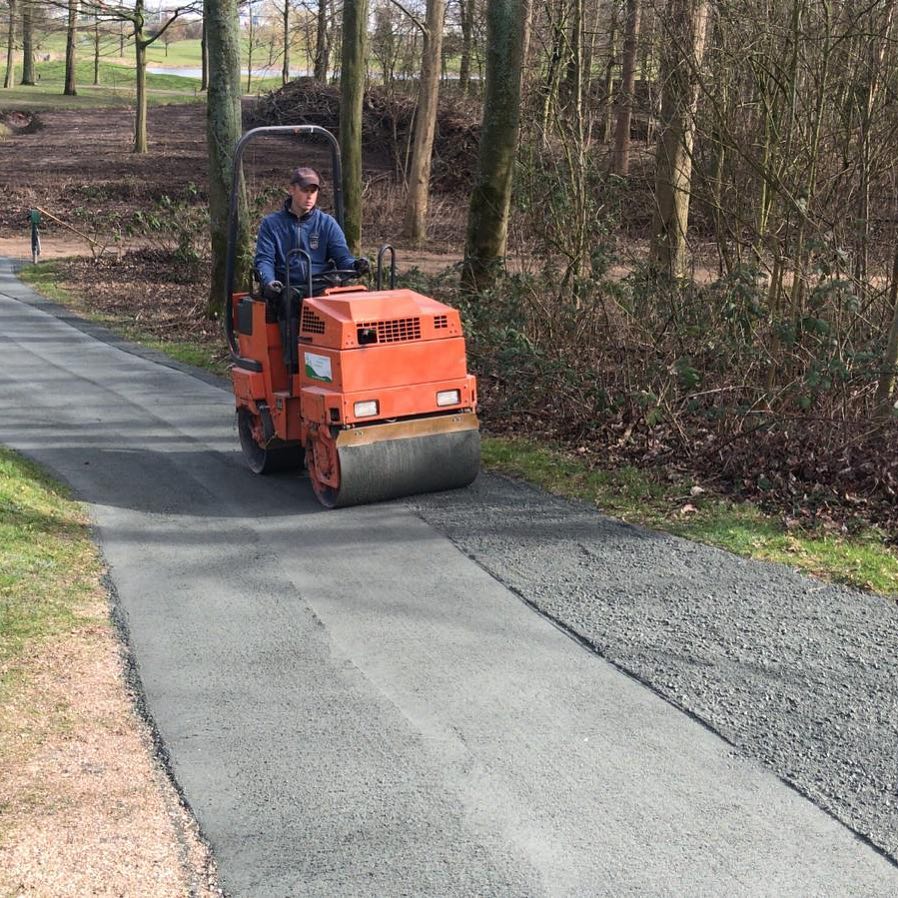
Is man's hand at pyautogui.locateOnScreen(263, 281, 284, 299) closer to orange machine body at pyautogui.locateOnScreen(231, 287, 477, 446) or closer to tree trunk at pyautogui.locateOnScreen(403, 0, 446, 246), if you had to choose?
orange machine body at pyautogui.locateOnScreen(231, 287, 477, 446)

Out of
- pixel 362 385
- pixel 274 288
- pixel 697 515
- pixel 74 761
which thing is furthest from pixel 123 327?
pixel 74 761

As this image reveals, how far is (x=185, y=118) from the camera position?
5341cm

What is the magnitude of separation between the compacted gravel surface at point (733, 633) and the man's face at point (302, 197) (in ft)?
7.71

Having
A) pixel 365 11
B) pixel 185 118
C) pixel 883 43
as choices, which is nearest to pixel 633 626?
pixel 883 43

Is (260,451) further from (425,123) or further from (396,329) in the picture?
(425,123)

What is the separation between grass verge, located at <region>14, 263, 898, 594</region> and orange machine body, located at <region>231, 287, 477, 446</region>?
4.01 ft

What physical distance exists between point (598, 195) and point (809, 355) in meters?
5.78

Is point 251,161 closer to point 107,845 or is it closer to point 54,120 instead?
point 54,120

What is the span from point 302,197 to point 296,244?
346mm

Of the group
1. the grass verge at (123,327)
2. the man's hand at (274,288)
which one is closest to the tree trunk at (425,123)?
the grass verge at (123,327)

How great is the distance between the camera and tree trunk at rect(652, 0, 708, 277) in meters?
10.2

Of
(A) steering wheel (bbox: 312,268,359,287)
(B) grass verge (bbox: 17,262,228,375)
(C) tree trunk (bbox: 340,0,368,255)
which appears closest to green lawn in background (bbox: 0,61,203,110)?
(B) grass verge (bbox: 17,262,228,375)

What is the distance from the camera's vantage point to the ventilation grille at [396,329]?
7637 mm

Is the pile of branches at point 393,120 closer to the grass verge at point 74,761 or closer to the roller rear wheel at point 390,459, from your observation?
the roller rear wheel at point 390,459
